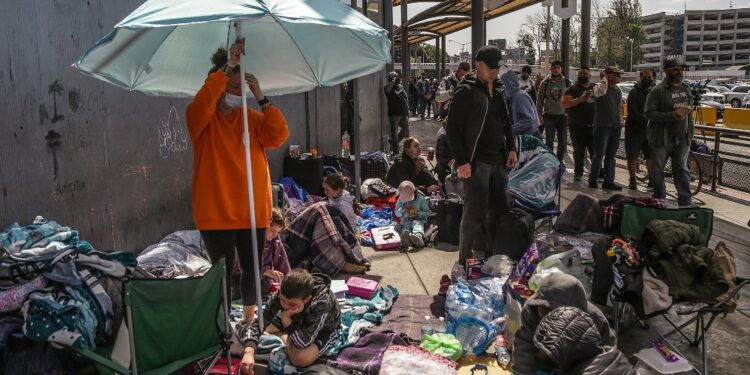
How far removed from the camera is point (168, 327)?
3094mm

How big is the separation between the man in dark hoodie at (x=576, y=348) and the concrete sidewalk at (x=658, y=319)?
1.60 metres

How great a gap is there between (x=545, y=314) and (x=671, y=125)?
5504 mm

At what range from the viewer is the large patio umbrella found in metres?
3.34

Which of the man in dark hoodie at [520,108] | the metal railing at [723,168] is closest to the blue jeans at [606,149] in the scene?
the metal railing at [723,168]

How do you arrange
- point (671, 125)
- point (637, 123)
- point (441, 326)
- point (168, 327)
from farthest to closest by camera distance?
point (637, 123) < point (671, 125) < point (441, 326) < point (168, 327)

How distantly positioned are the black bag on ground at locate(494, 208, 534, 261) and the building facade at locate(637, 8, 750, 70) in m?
171

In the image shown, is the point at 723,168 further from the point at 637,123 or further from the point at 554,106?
the point at 554,106

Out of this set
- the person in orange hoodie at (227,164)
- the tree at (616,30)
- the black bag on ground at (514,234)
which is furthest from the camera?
the tree at (616,30)

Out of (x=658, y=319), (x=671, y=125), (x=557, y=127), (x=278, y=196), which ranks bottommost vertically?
(x=658, y=319)

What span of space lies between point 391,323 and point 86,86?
285 centimetres

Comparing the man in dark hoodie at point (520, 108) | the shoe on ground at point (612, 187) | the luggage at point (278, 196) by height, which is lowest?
the shoe on ground at point (612, 187)

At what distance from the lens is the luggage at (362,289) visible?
4.98 meters

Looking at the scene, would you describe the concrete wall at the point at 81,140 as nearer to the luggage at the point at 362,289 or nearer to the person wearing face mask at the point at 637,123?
the luggage at the point at 362,289

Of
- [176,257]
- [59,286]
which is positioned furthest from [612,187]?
[59,286]
